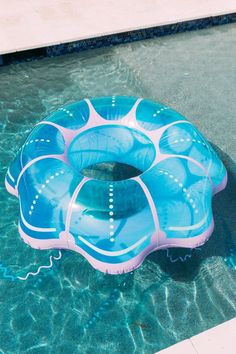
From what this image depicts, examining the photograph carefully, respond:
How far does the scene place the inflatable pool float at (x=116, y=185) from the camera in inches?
258

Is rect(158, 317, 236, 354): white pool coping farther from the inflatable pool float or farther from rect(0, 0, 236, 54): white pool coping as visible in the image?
rect(0, 0, 236, 54): white pool coping

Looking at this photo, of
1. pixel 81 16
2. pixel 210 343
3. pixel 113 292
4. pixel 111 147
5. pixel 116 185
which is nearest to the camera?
pixel 210 343

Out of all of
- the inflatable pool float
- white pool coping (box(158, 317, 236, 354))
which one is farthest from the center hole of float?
white pool coping (box(158, 317, 236, 354))

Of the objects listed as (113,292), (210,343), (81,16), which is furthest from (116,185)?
(81,16)

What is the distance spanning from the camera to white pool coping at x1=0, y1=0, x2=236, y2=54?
12461mm

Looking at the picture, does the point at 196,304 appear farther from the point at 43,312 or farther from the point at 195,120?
the point at 195,120

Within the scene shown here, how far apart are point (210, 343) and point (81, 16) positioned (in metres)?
10.1

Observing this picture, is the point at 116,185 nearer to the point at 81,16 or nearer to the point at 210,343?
the point at 210,343

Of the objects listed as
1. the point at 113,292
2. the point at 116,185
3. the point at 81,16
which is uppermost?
the point at 116,185

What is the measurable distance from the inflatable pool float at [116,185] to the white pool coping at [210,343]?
128 centimetres

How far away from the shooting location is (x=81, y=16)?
13344 millimetres

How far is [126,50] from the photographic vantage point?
13117 millimetres

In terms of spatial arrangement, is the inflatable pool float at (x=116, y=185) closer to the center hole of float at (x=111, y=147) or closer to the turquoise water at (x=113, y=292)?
the center hole of float at (x=111, y=147)

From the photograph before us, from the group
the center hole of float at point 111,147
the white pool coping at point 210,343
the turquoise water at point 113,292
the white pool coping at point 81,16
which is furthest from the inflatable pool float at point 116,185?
the white pool coping at point 81,16
